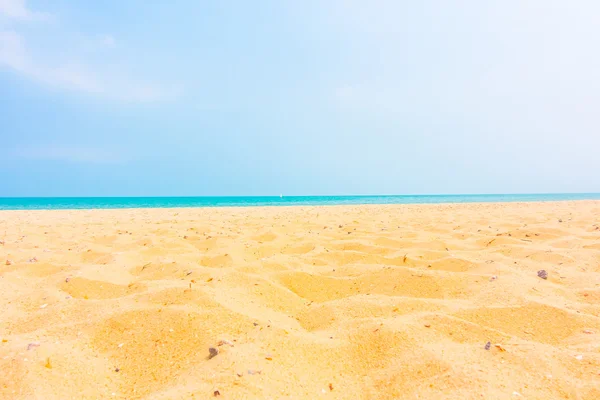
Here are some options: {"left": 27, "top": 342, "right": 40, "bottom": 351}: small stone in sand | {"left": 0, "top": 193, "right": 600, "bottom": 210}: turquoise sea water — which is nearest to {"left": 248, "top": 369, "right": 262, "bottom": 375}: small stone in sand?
{"left": 27, "top": 342, "right": 40, "bottom": 351}: small stone in sand

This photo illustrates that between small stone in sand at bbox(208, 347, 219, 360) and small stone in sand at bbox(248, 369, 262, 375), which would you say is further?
small stone in sand at bbox(208, 347, 219, 360)

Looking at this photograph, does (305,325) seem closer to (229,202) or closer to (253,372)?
(253,372)

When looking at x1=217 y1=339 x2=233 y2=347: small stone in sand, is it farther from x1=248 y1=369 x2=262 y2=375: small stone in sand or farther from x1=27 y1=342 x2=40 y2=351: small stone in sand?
x1=27 y1=342 x2=40 y2=351: small stone in sand

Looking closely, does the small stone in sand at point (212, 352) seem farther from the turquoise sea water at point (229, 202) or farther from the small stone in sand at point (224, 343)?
the turquoise sea water at point (229, 202)

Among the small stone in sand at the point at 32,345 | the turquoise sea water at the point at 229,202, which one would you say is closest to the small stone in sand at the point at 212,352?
the small stone in sand at the point at 32,345

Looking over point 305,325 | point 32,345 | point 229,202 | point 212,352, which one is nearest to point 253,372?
point 212,352

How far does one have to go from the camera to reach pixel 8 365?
1.32 meters

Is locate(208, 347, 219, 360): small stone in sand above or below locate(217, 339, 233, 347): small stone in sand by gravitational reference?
below

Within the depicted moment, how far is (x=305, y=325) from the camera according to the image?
5.93ft

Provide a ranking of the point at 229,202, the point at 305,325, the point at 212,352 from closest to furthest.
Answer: the point at 212,352, the point at 305,325, the point at 229,202

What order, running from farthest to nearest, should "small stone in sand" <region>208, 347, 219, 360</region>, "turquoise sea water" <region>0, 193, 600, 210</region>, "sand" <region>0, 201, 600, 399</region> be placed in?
"turquoise sea water" <region>0, 193, 600, 210</region> < "small stone in sand" <region>208, 347, 219, 360</region> < "sand" <region>0, 201, 600, 399</region>

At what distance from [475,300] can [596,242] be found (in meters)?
2.32

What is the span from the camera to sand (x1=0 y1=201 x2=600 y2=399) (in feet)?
4.06

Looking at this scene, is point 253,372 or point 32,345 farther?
point 32,345
